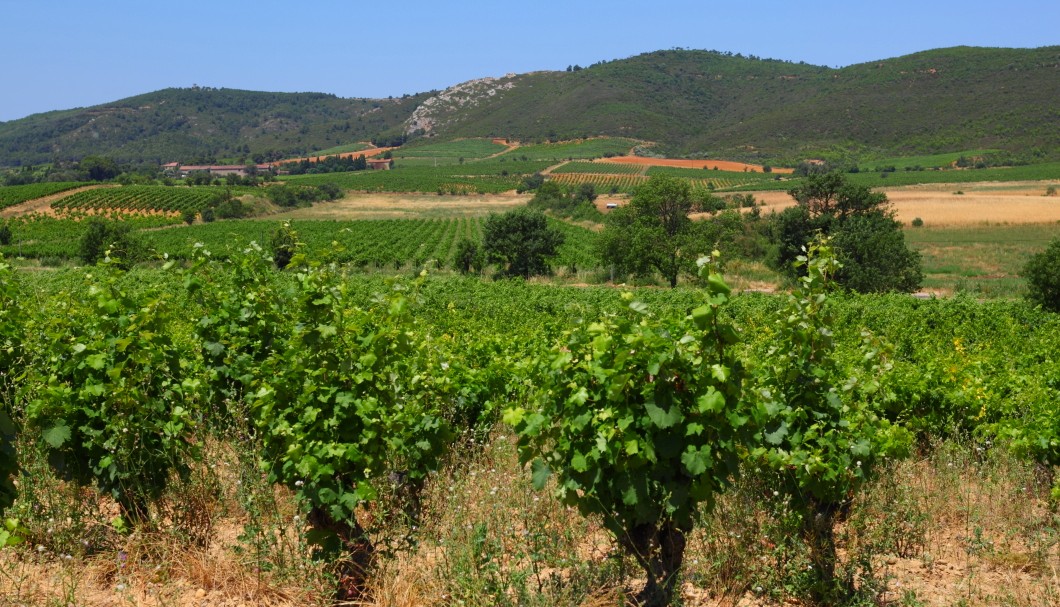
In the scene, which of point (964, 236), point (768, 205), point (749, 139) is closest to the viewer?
point (964, 236)

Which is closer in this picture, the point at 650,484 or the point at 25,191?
the point at 650,484

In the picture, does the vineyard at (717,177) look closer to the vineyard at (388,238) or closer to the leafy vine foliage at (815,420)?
the vineyard at (388,238)

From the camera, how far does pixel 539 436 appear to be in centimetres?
412

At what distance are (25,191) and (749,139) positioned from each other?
12721 centimetres

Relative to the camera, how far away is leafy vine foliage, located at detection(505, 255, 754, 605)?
3.79 m

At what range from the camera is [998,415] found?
7949 mm

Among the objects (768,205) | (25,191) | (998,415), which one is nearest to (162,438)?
(998,415)

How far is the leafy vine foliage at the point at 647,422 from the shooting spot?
149 inches

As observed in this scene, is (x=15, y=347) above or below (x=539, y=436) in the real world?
above

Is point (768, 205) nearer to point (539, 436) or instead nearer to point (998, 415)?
point (998, 415)

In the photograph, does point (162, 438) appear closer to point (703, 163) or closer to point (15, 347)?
point (15, 347)

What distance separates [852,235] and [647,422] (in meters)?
41.3

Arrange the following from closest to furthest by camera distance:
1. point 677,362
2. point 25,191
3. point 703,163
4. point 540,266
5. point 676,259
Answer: point 677,362
point 676,259
point 540,266
point 25,191
point 703,163

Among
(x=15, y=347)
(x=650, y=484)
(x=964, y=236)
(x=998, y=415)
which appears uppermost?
(x=15, y=347)
